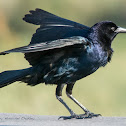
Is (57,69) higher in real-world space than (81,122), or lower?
higher

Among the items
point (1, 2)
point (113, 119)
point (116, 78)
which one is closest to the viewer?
point (113, 119)

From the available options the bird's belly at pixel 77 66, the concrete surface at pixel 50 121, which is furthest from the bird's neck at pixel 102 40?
the concrete surface at pixel 50 121

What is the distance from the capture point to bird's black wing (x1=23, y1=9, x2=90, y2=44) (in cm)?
830

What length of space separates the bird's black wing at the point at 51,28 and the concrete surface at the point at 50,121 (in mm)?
902

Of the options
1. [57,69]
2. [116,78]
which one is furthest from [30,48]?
[116,78]

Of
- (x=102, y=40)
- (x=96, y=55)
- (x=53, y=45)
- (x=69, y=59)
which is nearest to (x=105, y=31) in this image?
(x=102, y=40)

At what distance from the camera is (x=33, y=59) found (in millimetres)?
8023

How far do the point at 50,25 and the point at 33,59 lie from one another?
28.1 inches

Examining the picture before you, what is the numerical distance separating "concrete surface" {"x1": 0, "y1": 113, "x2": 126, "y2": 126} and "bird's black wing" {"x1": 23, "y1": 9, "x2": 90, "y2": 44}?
2.96ft

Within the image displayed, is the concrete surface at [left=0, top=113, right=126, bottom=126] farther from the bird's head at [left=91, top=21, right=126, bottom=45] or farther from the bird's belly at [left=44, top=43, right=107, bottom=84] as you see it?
the bird's head at [left=91, top=21, right=126, bottom=45]

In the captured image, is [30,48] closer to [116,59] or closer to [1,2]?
[116,59]

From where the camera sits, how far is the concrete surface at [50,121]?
24.9 feet

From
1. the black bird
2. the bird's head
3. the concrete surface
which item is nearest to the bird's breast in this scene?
the black bird

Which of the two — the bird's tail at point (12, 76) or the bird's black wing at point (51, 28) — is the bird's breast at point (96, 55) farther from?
the bird's tail at point (12, 76)
